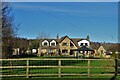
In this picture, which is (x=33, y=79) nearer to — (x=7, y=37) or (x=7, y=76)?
(x=7, y=76)

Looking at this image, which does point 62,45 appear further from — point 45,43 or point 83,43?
point 83,43

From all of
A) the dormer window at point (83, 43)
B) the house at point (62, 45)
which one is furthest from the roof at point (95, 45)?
the house at point (62, 45)

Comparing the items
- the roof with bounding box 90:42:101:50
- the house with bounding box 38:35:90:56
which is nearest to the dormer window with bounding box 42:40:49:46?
the house with bounding box 38:35:90:56

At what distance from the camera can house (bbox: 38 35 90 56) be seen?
69.4 m

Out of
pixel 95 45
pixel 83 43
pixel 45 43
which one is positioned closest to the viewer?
pixel 83 43

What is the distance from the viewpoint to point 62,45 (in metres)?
69.6

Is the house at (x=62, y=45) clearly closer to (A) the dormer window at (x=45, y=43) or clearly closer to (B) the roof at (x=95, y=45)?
(A) the dormer window at (x=45, y=43)

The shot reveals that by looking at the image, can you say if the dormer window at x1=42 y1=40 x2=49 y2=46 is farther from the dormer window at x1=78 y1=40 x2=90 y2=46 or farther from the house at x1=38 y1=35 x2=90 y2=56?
the dormer window at x1=78 y1=40 x2=90 y2=46

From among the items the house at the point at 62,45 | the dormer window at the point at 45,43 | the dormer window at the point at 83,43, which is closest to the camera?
the house at the point at 62,45

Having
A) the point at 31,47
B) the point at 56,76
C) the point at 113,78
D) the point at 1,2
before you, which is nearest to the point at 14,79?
the point at 56,76

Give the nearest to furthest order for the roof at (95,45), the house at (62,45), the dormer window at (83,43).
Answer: the house at (62,45) < the dormer window at (83,43) < the roof at (95,45)

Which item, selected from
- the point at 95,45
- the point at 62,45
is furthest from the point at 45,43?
the point at 95,45

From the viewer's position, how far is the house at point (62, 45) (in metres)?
69.4

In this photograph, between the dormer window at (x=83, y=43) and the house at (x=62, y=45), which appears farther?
the dormer window at (x=83, y=43)
